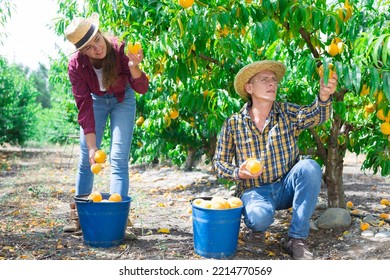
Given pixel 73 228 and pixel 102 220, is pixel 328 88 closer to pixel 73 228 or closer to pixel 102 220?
pixel 102 220

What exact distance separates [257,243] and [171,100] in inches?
60.6

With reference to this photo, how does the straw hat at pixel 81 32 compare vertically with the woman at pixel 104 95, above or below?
above

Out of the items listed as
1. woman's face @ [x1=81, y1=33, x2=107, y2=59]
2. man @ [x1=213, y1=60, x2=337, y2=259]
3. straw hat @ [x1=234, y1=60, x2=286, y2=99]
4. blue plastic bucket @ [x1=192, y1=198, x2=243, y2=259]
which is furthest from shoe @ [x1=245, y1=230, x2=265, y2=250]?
woman's face @ [x1=81, y1=33, x2=107, y2=59]

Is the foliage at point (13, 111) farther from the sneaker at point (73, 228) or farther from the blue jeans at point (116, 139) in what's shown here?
the blue jeans at point (116, 139)

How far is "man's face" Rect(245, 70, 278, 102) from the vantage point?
8.88ft

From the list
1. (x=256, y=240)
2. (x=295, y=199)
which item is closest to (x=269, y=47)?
(x=295, y=199)

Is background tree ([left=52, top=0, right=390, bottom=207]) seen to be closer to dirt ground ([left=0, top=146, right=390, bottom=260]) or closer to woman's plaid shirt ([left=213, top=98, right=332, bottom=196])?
woman's plaid shirt ([left=213, top=98, right=332, bottom=196])

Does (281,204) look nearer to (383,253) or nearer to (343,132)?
(383,253)

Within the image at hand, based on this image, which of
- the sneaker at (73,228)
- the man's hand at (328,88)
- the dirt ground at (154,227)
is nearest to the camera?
the man's hand at (328,88)

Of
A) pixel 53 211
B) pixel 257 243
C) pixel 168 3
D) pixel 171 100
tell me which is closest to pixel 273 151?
pixel 257 243

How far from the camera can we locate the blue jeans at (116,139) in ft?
9.71

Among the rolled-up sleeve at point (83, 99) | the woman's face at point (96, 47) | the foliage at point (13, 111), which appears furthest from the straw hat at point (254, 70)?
the foliage at point (13, 111)

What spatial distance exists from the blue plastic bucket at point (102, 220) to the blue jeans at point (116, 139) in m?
0.23

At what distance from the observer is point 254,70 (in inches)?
108
